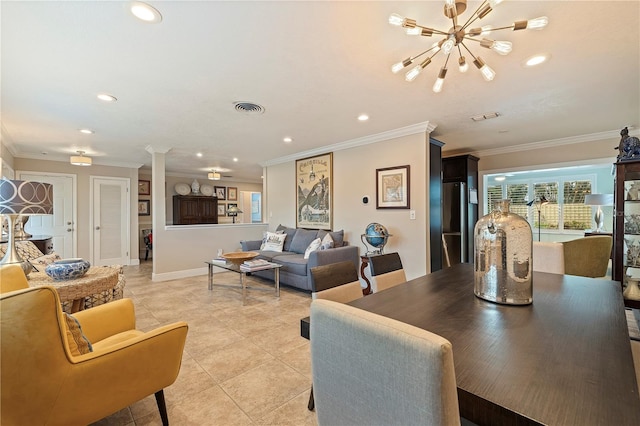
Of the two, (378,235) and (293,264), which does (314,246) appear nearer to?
(293,264)

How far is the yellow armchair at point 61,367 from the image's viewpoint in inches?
40.7

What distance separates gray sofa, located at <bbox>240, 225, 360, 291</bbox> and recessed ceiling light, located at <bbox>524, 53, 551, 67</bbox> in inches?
104

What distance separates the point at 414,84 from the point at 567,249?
2918mm

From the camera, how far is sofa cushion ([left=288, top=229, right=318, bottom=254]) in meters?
5.04

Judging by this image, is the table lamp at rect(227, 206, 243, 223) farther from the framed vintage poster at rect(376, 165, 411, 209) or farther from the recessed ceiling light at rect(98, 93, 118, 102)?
the recessed ceiling light at rect(98, 93, 118, 102)

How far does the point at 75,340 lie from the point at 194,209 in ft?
24.9

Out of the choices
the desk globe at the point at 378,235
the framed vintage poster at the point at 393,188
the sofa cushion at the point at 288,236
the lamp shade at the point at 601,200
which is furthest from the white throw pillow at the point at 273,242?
the lamp shade at the point at 601,200

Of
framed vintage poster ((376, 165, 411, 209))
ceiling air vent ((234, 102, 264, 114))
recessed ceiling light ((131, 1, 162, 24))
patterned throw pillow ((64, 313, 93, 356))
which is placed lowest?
patterned throw pillow ((64, 313, 93, 356))

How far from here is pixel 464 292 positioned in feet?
5.25

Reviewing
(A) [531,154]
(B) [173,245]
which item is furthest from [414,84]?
(B) [173,245]

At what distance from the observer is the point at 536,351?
3.03ft

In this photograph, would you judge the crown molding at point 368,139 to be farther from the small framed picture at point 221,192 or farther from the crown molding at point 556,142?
the small framed picture at point 221,192

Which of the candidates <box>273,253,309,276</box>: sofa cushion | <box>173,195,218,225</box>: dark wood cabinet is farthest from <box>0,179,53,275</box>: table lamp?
<box>173,195,218,225</box>: dark wood cabinet

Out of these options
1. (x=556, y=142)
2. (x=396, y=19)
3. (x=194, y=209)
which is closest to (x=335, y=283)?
(x=396, y=19)
